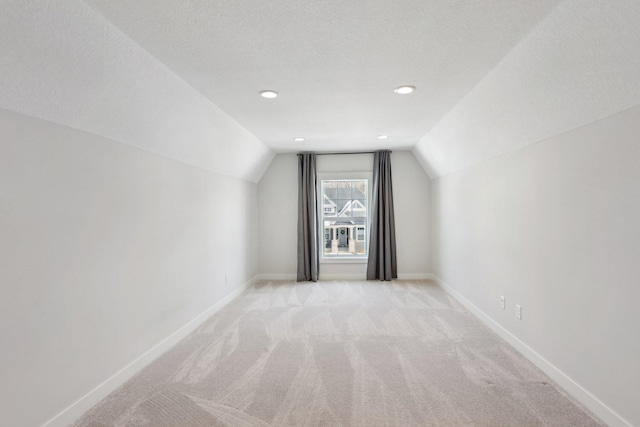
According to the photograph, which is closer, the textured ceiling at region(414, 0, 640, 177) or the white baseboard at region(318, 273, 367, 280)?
the textured ceiling at region(414, 0, 640, 177)

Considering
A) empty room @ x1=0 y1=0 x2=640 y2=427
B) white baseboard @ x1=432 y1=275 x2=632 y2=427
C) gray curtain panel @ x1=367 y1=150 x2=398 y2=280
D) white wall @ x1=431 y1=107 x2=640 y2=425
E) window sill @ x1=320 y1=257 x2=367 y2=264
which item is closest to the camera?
empty room @ x1=0 y1=0 x2=640 y2=427

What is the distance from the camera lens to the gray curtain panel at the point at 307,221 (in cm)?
618

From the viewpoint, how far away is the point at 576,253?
238cm

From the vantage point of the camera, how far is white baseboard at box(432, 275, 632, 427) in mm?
2055

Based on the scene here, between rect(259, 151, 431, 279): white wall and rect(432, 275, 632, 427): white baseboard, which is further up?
rect(259, 151, 431, 279): white wall

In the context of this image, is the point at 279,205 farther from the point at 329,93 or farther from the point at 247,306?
the point at 329,93

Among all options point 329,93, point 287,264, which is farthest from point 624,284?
point 287,264

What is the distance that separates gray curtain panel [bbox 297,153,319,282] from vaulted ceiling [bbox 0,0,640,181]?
266 cm

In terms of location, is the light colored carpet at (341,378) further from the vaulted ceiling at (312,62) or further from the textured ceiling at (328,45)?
the textured ceiling at (328,45)

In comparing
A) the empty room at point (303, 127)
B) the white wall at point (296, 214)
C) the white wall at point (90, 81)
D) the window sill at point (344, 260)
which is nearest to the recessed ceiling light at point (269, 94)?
the empty room at point (303, 127)

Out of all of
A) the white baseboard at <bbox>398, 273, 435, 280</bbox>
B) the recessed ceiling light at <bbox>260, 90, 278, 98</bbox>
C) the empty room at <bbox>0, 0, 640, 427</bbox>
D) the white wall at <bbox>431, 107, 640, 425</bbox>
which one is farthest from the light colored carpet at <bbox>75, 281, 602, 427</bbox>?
the recessed ceiling light at <bbox>260, 90, 278, 98</bbox>

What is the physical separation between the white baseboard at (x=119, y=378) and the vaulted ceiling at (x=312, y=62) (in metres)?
1.70

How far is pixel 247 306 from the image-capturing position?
465 centimetres

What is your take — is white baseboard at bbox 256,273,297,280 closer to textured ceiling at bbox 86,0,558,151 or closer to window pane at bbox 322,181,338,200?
window pane at bbox 322,181,338,200
